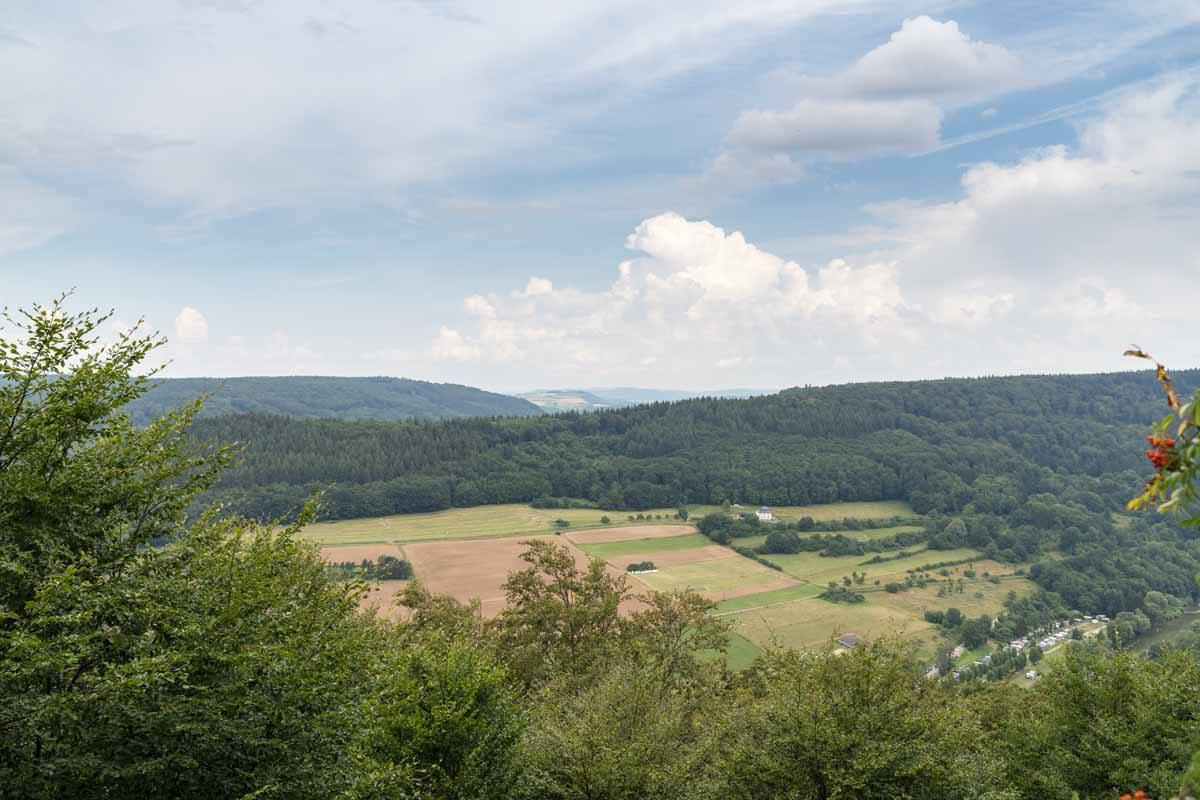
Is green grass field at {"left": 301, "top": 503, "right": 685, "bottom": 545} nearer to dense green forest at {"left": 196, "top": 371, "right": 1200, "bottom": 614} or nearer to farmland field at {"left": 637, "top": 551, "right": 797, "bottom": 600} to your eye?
dense green forest at {"left": 196, "top": 371, "right": 1200, "bottom": 614}

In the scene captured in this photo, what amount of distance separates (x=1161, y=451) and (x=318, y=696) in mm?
15200

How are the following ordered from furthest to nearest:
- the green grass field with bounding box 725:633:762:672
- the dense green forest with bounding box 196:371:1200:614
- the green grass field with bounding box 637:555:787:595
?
the dense green forest with bounding box 196:371:1200:614
the green grass field with bounding box 637:555:787:595
the green grass field with bounding box 725:633:762:672

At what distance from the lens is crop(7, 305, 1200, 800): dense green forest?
1142cm

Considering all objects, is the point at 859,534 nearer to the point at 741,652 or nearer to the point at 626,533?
the point at 626,533

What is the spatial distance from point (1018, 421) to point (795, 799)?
8213 inches

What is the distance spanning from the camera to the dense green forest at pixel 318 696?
37.5 feet

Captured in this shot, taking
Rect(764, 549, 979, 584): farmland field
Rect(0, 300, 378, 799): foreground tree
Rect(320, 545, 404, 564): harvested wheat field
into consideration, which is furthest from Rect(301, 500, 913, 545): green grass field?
Rect(0, 300, 378, 799): foreground tree

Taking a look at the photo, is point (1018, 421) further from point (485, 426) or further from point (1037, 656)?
point (485, 426)

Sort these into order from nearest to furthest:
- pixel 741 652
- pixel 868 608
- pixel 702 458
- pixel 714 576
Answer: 1. pixel 741 652
2. pixel 868 608
3. pixel 714 576
4. pixel 702 458

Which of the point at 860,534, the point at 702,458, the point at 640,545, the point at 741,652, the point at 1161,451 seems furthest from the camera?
the point at 702,458

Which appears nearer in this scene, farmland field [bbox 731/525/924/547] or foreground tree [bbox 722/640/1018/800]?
foreground tree [bbox 722/640/1018/800]

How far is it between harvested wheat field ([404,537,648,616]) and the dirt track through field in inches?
193

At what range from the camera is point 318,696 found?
14023 mm

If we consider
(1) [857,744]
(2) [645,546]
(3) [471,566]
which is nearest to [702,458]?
(2) [645,546]
